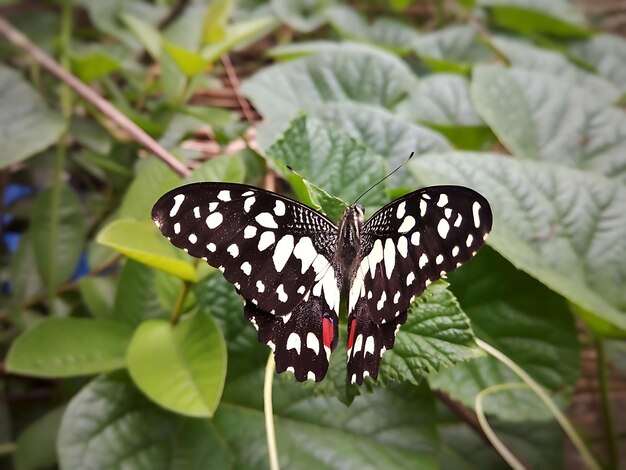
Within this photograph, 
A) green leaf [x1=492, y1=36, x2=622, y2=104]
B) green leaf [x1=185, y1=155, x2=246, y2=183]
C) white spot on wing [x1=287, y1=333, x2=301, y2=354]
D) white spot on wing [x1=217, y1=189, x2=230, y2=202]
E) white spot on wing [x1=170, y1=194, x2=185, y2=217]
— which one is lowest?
green leaf [x1=492, y1=36, x2=622, y2=104]

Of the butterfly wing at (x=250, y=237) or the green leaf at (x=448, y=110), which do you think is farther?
the green leaf at (x=448, y=110)

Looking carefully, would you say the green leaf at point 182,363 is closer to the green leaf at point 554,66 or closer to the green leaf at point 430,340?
the green leaf at point 430,340

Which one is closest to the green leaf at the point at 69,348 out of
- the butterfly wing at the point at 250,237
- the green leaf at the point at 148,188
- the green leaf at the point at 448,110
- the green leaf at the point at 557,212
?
the green leaf at the point at 148,188

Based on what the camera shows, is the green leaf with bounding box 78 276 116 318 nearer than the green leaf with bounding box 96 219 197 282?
No

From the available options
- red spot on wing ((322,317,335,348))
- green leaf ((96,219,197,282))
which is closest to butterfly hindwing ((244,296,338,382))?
red spot on wing ((322,317,335,348))

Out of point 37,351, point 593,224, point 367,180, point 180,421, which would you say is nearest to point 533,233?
point 593,224

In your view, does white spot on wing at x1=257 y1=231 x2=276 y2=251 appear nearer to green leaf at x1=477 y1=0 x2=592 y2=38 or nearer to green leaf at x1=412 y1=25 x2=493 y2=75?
green leaf at x1=412 y1=25 x2=493 y2=75
